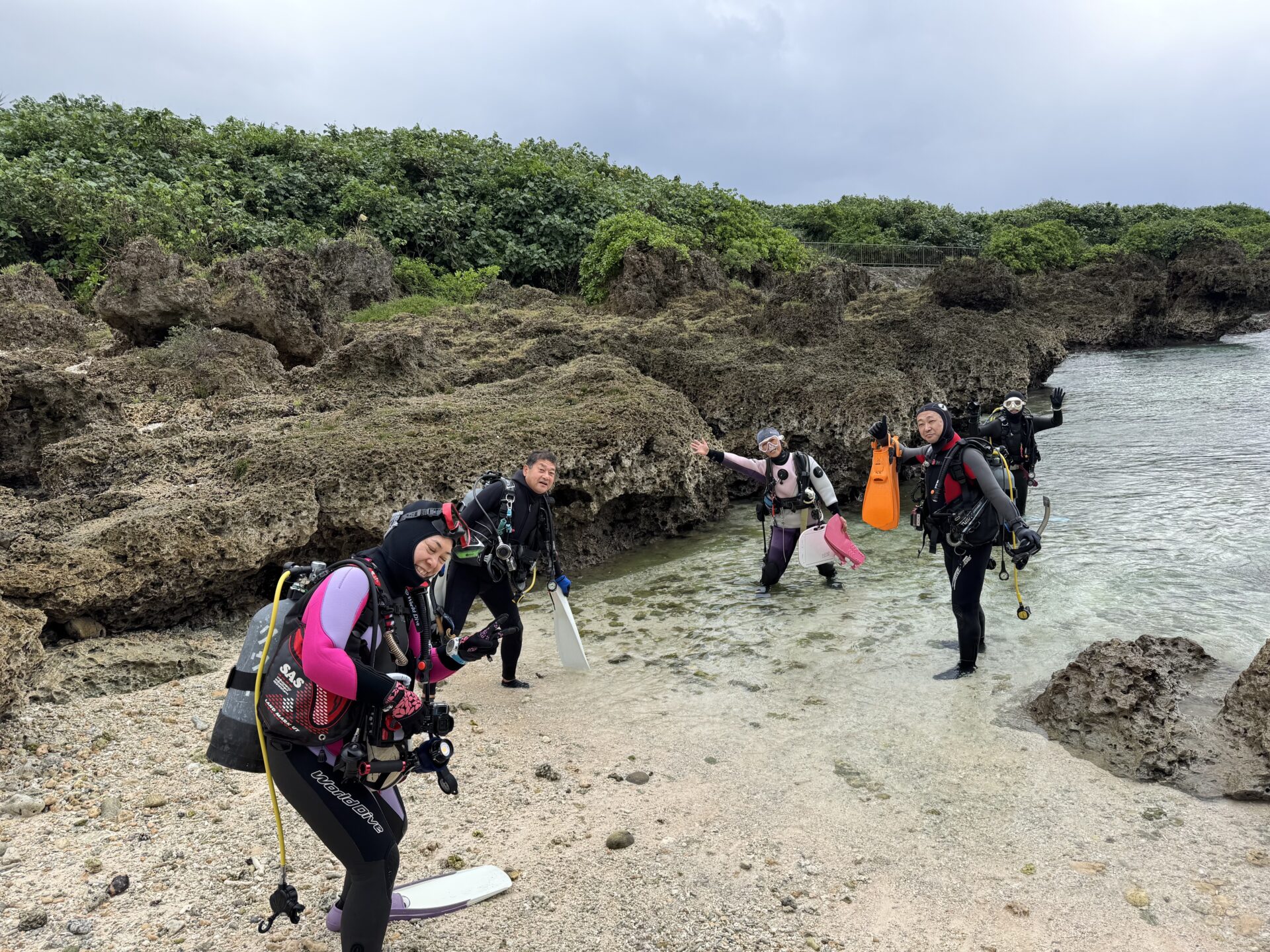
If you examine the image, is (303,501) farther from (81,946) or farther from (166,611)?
(81,946)

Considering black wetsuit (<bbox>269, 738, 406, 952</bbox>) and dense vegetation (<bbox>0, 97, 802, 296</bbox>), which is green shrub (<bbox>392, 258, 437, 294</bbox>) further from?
black wetsuit (<bbox>269, 738, 406, 952</bbox>)

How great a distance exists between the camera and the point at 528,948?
3.58 metres

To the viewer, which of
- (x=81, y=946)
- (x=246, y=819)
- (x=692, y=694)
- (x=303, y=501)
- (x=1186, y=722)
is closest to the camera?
(x=81, y=946)

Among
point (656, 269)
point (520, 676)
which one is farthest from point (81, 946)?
point (656, 269)

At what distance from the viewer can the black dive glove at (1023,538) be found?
6055 mm

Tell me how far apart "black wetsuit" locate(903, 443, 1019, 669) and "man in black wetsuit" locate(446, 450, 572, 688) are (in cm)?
327

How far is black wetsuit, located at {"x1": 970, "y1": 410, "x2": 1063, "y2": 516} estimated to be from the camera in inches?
400

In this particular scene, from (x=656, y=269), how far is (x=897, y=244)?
122 feet

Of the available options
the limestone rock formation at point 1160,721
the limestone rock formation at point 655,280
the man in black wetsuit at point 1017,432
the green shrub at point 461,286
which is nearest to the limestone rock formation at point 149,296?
the green shrub at point 461,286

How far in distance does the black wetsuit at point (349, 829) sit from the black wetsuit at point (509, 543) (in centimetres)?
272

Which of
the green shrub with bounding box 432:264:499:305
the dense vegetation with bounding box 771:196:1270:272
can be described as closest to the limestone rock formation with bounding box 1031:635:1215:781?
the green shrub with bounding box 432:264:499:305

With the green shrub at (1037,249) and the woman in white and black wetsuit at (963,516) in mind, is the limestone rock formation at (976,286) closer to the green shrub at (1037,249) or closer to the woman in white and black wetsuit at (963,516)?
the green shrub at (1037,249)

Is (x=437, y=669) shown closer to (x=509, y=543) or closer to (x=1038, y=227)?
(x=509, y=543)

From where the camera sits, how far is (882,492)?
26.1 ft
